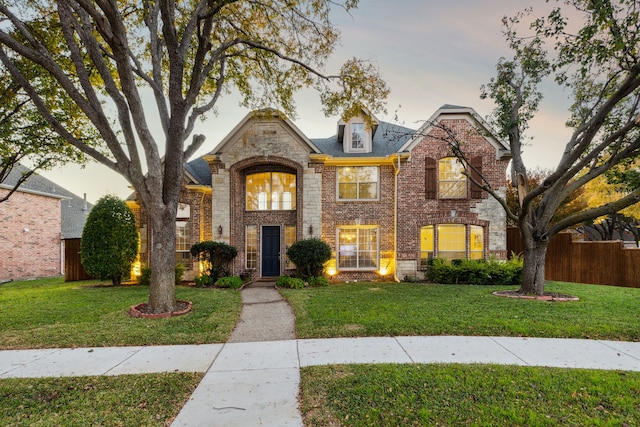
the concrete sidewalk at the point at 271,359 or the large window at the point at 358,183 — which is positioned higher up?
the large window at the point at 358,183

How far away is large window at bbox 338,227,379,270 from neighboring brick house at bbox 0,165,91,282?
16.3 metres

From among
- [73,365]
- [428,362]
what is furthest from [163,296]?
[428,362]

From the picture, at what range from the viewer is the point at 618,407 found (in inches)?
124

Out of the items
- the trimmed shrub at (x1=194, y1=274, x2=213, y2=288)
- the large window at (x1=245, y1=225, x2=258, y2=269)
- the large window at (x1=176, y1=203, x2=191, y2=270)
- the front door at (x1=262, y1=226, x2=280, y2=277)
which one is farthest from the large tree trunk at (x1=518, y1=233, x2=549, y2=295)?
the large window at (x1=176, y1=203, x2=191, y2=270)

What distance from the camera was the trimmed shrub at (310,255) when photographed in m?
12.0

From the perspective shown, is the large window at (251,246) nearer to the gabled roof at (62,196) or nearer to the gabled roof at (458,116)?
the gabled roof at (458,116)

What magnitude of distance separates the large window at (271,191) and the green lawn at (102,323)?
18.1ft

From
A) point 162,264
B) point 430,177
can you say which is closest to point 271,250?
point 162,264

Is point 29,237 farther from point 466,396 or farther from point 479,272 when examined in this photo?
point 479,272

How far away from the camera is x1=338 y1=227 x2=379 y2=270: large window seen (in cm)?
1369

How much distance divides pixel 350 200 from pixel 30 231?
18519 millimetres

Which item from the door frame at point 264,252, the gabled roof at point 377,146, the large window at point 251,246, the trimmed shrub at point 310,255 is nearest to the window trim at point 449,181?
the gabled roof at point 377,146

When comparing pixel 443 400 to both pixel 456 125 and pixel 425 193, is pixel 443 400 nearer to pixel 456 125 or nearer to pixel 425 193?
pixel 425 193

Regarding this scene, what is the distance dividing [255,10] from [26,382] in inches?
400
